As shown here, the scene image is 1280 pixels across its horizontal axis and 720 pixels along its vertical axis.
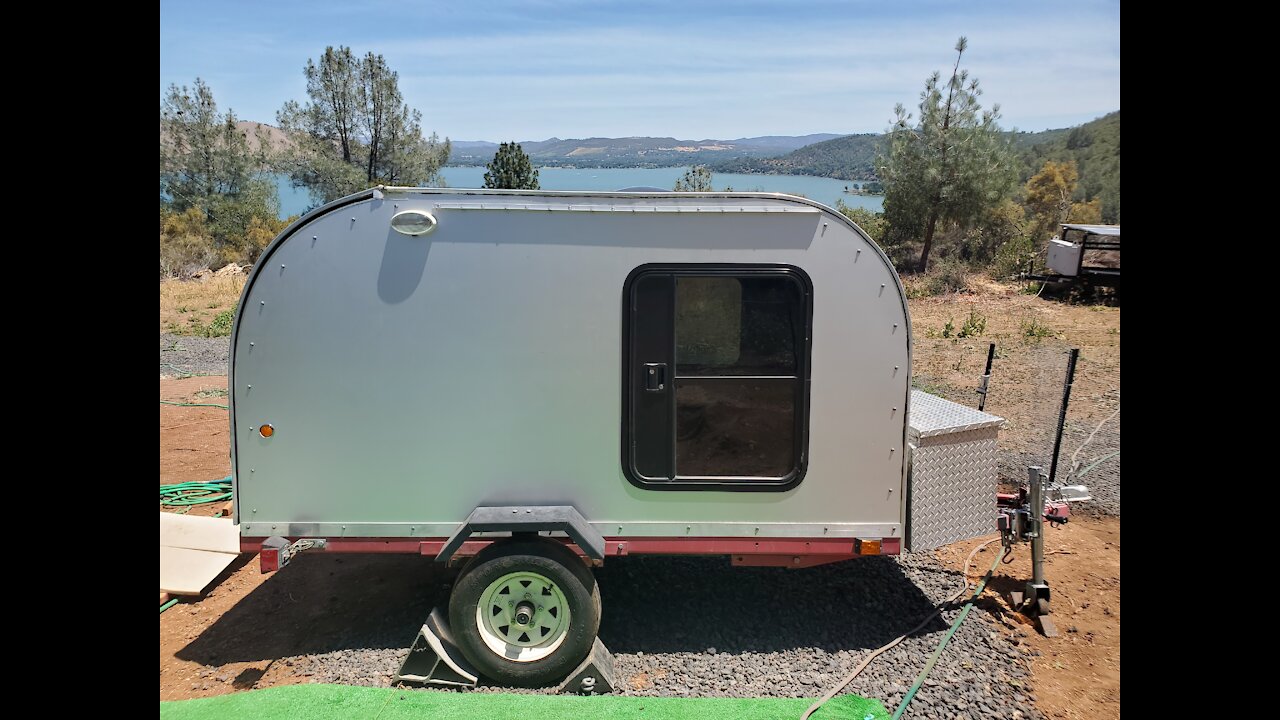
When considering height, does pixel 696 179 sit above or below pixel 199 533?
above

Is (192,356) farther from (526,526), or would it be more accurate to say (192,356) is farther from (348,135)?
(348,135)

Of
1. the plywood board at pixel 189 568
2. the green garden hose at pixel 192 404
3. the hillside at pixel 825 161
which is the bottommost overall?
the plywood board at pixel 189 568

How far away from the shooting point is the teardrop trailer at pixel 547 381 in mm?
4477

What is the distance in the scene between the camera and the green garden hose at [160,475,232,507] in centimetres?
732

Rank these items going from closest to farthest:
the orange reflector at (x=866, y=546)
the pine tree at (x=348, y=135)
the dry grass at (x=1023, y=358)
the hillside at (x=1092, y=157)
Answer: the orange reflector at (x=866, y=546), the dry grass at (x=1023, y=358), the pine tree at (x=348, y=135), the hillside at (x=1092, y=157)

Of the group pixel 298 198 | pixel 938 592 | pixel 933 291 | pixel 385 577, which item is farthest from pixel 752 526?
pixel 298 198

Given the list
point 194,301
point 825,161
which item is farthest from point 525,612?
point 825,161

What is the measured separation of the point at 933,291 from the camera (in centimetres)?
2231

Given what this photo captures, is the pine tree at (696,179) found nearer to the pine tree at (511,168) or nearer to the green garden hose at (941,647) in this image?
the pine tree at (511,168)

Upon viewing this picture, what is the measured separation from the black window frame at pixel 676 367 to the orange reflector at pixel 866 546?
55 centimetres

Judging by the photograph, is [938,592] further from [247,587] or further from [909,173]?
[909,173]

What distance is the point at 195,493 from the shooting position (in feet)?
24.7

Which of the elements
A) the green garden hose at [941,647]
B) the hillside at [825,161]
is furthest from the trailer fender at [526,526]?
the hillside at [825,161]

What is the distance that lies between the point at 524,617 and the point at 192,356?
12.4m
